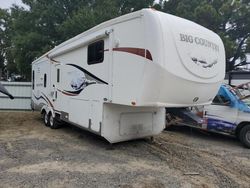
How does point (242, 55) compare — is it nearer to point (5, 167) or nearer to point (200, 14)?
point (200, 14)

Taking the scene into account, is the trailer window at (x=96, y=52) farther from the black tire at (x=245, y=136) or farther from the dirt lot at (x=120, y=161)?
the black tire at (x=245, y=136)

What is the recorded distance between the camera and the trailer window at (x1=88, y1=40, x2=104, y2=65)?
635 centimetres

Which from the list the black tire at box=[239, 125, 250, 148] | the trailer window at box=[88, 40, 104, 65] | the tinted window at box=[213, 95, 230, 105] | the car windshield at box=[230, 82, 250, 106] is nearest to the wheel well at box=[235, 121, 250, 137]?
the black tire at box=[239, 125, 250, 148]

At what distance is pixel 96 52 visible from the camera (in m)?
6.57

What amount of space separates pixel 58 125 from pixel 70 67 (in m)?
2.60

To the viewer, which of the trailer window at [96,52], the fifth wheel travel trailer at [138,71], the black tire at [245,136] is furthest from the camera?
the black tire at [245,136]

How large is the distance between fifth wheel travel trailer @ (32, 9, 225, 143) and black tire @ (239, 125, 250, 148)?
2.11 meters

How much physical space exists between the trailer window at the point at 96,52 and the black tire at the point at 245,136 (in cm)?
447

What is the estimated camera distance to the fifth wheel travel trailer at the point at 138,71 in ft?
16.0

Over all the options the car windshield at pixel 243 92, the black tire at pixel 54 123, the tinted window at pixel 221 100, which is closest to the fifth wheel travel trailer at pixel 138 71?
the black tire at pixel 54 123

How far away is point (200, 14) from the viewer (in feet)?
59.0

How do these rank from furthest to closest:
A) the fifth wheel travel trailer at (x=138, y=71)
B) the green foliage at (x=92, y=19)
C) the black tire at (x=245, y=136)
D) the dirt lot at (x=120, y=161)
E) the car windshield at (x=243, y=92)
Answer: the green foliage at (x=92, y=19)
the car windshield at (x=243, y=92)
the black tire at (x=245, y=136)
the fifth wheel travel trailer at (x=138, y=71)
the dirt lot at (x=120, y=161)

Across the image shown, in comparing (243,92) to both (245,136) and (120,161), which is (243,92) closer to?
(245,136)

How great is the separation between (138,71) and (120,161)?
206 centimetres
